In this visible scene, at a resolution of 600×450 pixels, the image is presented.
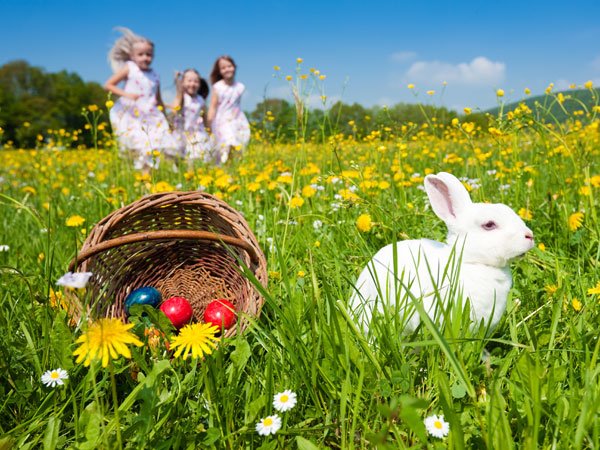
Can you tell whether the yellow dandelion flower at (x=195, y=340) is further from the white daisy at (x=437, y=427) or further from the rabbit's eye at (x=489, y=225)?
→ the rabbit's eye at (x=489, y=225)

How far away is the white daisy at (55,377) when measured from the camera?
1.14 m

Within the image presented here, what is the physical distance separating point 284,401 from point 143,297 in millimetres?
1026

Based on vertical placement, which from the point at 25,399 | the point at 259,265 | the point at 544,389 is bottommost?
the point at 25,399

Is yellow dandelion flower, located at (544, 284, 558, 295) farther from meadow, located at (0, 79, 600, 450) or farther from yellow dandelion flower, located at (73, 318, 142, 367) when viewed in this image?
yellow dandelion flower, located at (73, 318, 142, 367)

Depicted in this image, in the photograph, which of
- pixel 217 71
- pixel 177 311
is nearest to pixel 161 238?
pixel 177 311

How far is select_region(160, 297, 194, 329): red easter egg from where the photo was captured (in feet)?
6.05

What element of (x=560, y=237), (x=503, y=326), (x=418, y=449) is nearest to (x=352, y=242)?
(x=503, y=326)

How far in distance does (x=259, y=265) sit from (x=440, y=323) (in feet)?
1.98

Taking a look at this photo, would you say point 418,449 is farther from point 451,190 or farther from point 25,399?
point 25,399

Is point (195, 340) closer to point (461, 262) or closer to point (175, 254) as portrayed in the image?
point (461, 262)

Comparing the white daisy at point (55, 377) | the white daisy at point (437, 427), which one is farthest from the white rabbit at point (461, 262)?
the white daisy at point (55, 377)

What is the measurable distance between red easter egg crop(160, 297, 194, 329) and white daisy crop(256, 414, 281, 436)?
0.88 metres

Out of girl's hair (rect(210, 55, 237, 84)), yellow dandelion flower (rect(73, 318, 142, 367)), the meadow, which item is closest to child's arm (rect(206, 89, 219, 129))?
girl's hair (rect(210, 55, 237, 84))

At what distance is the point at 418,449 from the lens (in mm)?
946
